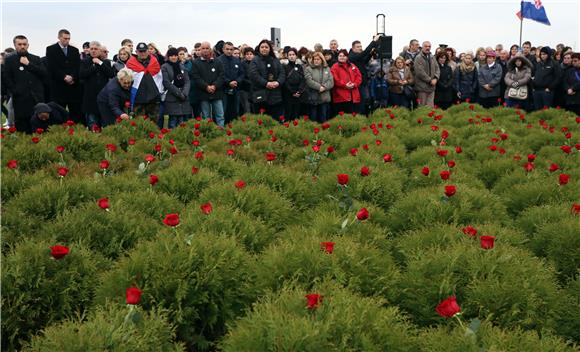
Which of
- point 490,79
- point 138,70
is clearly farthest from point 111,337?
point 490,79

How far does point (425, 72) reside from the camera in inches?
528

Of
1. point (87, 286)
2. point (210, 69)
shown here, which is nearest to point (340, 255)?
point (87, 286)

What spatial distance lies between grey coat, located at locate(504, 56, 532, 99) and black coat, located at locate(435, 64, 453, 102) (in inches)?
53.0

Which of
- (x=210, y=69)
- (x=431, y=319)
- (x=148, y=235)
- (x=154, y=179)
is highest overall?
(x=210, y=69)

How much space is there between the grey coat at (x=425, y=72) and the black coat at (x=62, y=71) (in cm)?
770

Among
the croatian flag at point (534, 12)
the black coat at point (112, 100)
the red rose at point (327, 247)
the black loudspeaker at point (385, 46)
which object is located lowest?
the red rose at point (327, 247)

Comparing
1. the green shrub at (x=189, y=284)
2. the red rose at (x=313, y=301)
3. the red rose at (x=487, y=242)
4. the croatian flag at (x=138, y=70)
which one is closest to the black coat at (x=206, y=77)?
the croatian flag at (x=138, y=70)

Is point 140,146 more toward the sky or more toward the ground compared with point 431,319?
more toward the sky

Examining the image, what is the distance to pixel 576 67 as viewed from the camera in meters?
13.4

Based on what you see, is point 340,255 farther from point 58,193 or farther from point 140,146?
point 140,146

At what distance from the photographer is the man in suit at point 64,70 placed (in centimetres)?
1009

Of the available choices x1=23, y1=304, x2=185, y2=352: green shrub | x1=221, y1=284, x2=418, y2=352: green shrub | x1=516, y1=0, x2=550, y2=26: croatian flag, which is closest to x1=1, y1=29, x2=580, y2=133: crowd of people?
x1=516, y1=0, x2=550, y2=26: croatian flag

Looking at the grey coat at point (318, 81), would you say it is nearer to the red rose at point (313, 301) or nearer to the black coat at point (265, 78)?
the black coat at point (265, 78)

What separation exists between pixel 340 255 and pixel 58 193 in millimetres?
2620
